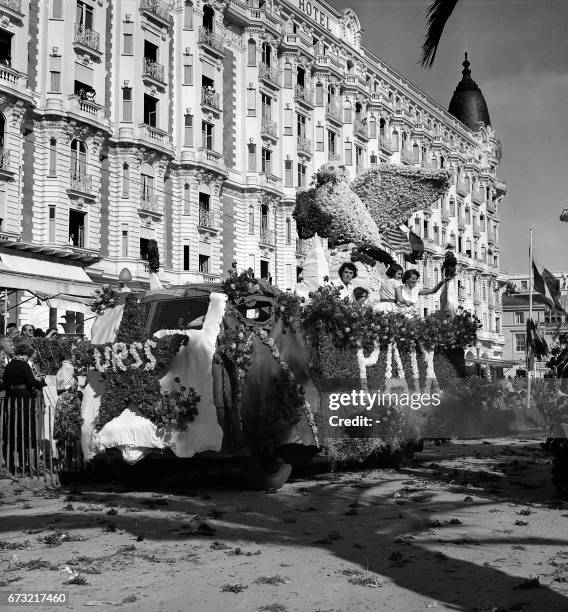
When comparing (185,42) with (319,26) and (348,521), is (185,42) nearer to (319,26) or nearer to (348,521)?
(319,26)

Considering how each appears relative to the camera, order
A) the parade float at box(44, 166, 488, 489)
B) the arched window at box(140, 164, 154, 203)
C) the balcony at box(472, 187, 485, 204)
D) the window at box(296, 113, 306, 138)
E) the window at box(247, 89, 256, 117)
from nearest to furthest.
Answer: the parade float at box(44, 166, 488, 489), the arched window at box(140, 164, 154, 203), the window at box(247, 89, 256, 117), the window at box(296, 113, 306, 138), the balcony at box(472, 187, 485, 204)

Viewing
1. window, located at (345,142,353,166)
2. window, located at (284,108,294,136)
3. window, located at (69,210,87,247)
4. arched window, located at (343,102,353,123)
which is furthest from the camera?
arched window, located at (343,102,353,123)

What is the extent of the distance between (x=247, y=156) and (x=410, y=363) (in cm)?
3898

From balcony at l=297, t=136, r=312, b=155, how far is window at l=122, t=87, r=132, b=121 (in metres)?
14.8

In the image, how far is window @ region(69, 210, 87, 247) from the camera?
35.9 m

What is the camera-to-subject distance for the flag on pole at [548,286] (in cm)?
740

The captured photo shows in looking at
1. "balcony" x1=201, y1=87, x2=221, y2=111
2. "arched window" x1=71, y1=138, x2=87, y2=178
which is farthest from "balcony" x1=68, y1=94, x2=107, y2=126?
"balcony" x1=201, y1=87, x2=221, y2=111

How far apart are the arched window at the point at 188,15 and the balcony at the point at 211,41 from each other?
663 mm

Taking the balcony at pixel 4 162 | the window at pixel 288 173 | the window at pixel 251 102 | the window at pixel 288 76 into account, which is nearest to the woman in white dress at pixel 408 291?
the balcony at pixel 4 162

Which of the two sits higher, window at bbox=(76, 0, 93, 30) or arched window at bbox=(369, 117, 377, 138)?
arched window at bbox=(369, 117, 377, 138)

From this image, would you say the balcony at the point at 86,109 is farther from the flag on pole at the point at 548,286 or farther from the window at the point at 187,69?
the flag on pole at the point at 548,286

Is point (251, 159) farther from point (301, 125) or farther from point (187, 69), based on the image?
point (187, 69)

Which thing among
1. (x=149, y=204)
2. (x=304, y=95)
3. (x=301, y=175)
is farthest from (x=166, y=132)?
(x=304, y=95)

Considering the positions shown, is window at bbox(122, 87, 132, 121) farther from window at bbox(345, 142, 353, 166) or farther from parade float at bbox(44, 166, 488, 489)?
parade float at bbox(44, 166, 488, 489)
